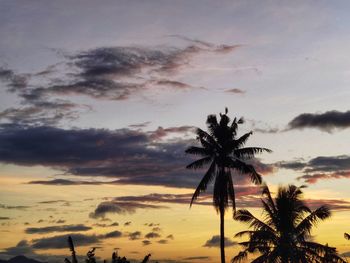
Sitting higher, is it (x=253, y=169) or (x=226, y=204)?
(x=253, y=169)

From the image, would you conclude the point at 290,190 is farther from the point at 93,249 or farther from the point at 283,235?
the point at 93,249

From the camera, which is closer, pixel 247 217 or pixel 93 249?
pixel 93 249

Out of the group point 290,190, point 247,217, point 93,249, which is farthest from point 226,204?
point 93,249

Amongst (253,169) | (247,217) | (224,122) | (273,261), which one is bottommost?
(273,261)

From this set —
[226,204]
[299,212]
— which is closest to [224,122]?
[226,204]

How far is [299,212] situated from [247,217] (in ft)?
16.0

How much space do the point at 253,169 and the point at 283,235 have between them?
672cm

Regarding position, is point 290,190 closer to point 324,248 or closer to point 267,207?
point 267,207

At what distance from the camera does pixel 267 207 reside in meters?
52.9

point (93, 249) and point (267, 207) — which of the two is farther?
point (267, 207)

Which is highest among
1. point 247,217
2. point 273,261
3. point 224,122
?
point 224,122

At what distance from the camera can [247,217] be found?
52875mm

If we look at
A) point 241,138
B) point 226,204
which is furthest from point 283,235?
point 241,138

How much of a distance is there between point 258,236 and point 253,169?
627 centimetres
